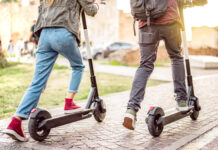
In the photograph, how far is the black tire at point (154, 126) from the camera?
11.8ft

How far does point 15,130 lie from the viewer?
3439 mm

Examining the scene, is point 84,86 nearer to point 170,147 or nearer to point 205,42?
point 170,147

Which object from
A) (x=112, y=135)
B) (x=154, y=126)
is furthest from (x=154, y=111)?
(x=112, y=135)

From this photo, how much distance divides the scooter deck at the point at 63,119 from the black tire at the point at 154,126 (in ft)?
2.61

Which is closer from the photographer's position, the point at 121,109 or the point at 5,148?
the point at 5,148

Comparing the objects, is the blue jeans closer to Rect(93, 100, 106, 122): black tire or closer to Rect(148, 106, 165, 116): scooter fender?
Rect(93, 100, 106, 122): black tire

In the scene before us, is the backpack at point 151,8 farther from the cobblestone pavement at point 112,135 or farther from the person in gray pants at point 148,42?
the cobblestone pavement at point 112,135

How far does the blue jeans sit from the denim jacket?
0.06 metres

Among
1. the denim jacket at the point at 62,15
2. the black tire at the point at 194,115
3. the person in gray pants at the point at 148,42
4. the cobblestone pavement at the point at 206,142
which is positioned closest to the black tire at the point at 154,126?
the person in gray pants at the point at 148,42

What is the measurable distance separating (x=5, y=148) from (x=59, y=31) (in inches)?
50.5

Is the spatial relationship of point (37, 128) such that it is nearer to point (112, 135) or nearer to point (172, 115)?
point (112, 135)

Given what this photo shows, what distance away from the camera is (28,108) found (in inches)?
138

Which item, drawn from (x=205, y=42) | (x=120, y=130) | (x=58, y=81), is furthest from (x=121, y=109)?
(x=205, y=42)

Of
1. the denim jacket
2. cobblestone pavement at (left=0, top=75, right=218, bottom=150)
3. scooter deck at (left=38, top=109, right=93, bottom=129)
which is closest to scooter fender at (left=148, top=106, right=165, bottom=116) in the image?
cobblestone pavement at (left=0, top=75, right=218, bottom=150)
